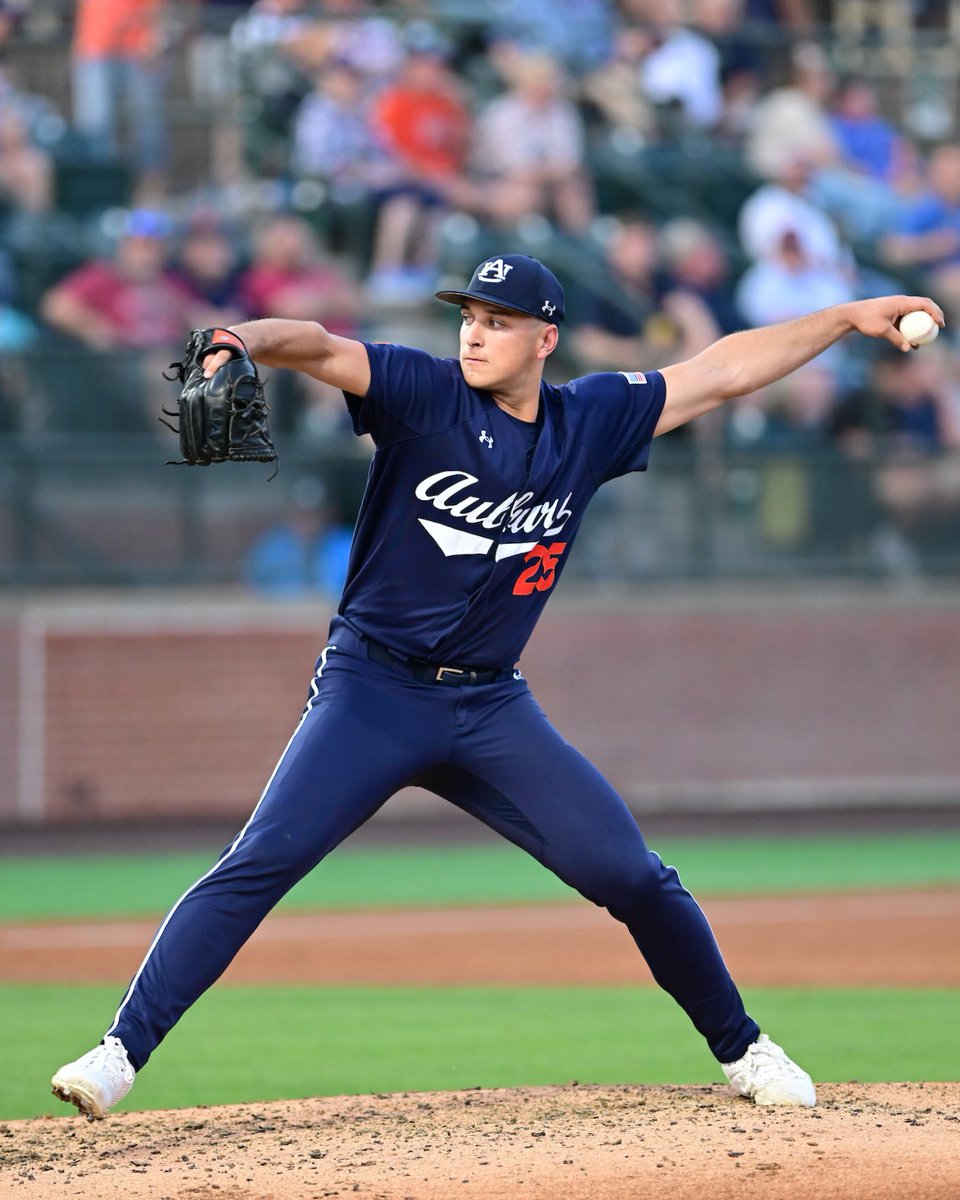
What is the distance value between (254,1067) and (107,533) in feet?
22.3

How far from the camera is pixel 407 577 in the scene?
468cm

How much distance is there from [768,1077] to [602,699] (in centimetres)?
896

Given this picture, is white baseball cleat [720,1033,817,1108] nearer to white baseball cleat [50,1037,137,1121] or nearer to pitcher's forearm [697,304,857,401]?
white baseball cleat [50,1037,137,1121]

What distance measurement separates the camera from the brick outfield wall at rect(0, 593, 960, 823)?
12.7m

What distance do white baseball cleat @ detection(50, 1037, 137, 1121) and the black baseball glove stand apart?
139cm

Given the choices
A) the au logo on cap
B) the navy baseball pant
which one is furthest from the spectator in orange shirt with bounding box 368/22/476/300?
the navy baseball pant

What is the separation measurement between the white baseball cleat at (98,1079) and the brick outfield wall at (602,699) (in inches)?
335

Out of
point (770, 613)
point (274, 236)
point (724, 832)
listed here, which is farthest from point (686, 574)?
point (274, 236)

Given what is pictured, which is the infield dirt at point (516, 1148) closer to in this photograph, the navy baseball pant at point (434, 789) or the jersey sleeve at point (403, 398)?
the navy baseball pant at point (434, 789)

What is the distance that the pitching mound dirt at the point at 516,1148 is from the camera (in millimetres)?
4059

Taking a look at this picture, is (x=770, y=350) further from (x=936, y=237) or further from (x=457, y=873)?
(x=936, y=237)

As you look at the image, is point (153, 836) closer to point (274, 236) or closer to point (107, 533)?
point (107, 533)

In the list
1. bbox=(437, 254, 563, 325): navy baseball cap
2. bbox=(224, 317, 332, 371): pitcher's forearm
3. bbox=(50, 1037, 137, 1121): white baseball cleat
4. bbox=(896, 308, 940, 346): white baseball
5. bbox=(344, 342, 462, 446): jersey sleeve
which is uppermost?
bbox=(437, 254, 563, 325): navy baseball cap

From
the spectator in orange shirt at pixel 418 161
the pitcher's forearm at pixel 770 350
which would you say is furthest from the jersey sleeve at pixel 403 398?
the spectator in orange shirt at pixel 418 161
